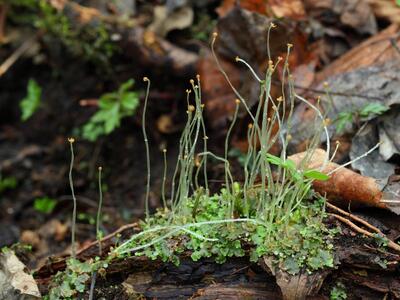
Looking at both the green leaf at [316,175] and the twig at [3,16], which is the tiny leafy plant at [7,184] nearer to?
the twig at [3,16]

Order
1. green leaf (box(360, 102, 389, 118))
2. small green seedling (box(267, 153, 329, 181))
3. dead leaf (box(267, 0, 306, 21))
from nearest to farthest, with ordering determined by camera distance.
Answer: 1. small green seedling (box(267, 153, 329, 181))
2. green leaf (box(360, 102, 389, 118))
3. dead leaf (box(267, 0, 306, 21))

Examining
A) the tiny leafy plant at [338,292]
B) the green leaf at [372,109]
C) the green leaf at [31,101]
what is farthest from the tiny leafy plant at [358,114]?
the green leaf at [31,101]

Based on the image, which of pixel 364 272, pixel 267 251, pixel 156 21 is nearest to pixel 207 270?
pixel 267 251

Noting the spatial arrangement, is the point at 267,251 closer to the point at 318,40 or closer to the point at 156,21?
the point at 318,40

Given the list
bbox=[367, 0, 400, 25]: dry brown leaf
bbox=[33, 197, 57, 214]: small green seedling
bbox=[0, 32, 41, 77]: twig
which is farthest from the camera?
bbox=[0, 32, 41, 77]: twig

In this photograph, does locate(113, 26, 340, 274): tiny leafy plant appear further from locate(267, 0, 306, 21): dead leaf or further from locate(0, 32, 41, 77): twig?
locate(0, 32, 41, 77): twig

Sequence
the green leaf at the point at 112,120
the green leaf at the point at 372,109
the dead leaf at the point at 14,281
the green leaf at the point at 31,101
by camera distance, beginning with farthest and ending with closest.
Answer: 1. the green leaf at the point at 31,101
2. the green leaf at the point at 112,120
3. the green leaf at the point at 372,109
4. the dead leaf at the point at 14,281

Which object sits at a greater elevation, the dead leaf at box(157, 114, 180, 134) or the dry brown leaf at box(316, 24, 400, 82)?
the dry brown leaf at box(316, 24, 400, 82)

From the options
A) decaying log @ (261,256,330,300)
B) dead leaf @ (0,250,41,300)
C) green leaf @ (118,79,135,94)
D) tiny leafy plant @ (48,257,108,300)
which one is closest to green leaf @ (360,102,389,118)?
decaying log @ (261,256,330,300)
